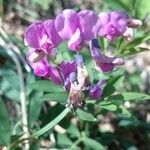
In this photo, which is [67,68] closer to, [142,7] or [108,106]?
[108,106]

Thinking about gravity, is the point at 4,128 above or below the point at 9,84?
below

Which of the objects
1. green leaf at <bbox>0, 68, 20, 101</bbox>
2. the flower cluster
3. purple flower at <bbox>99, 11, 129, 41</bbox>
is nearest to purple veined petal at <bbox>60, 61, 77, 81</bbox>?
the flower cluster

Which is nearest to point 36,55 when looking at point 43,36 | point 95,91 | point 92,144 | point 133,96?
point 43,36

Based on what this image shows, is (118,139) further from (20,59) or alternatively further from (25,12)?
(25,12)

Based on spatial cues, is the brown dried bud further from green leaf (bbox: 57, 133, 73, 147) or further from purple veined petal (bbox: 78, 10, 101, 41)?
green leaf (bbox: 57, 133, 73, 147)

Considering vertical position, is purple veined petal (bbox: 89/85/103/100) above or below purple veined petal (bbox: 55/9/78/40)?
below

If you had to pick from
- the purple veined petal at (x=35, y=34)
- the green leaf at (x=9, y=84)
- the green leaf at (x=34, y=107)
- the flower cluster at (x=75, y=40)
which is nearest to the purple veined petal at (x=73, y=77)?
the flower cluster at (x=75, y=40)

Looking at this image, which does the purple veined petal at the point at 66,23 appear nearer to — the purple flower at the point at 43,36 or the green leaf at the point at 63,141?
the purple flower at the point at 43,36

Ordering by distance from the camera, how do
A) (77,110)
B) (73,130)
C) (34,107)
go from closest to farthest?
(77,110) → (34,107) → (73,130)
